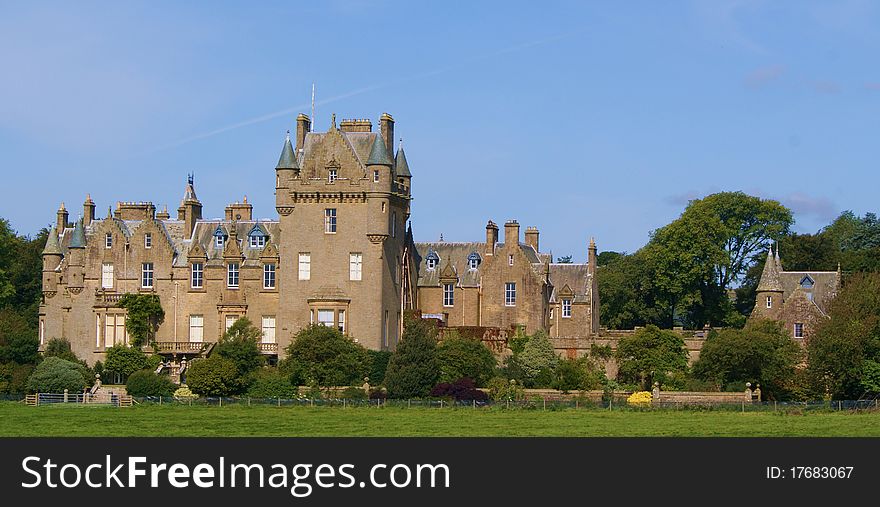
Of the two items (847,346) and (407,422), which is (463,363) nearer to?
(847,346)

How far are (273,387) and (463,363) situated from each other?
Result: 310 inches

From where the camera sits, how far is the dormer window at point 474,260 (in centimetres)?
8119

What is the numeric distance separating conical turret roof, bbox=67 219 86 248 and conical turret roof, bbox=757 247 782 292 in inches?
1255

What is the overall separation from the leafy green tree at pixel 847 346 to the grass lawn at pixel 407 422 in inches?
238

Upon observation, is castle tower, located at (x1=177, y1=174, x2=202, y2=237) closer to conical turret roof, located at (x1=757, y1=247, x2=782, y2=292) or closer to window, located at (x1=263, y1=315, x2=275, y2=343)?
window, located at (x1=263, y1=315, x2=275, y2=343)

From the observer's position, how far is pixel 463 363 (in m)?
70.7

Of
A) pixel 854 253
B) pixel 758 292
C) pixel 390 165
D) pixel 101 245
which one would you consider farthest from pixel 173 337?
pixel 854 253

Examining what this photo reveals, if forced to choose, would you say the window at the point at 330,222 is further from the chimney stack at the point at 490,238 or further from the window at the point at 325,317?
the chimney stack at the point at 490,238

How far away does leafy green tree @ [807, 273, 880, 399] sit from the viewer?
66062 millimetres

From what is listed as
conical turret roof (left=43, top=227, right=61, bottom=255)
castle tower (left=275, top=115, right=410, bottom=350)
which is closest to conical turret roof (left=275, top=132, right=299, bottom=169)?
castle tower (left=275, top=115, right=410, bottom=350)

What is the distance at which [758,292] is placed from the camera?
8138 centimetres

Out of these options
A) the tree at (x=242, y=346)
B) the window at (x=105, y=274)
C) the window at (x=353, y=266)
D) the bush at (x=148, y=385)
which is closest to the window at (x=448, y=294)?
the window at (x=353, y=266)
